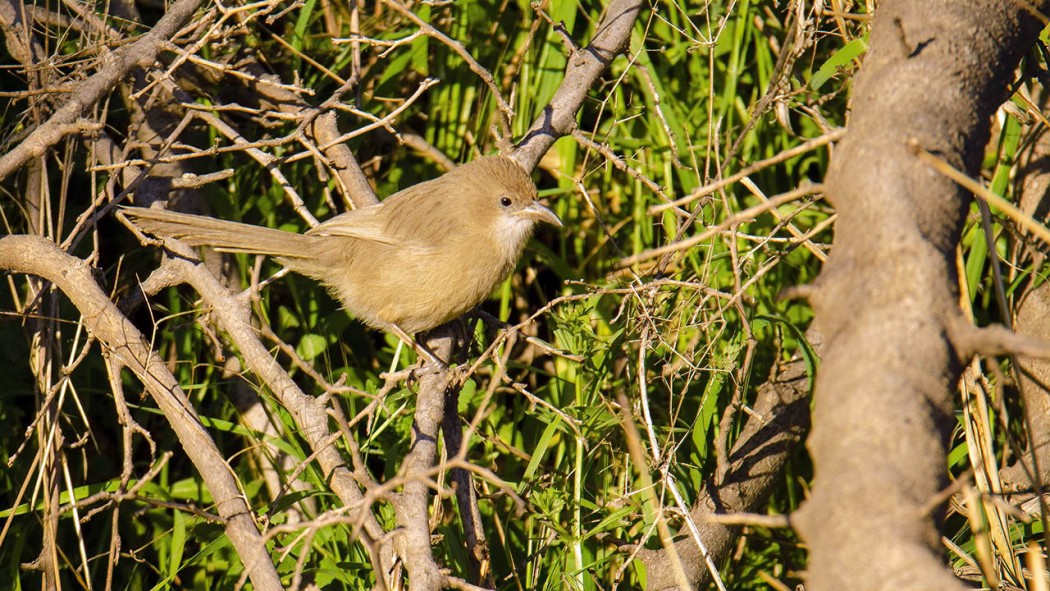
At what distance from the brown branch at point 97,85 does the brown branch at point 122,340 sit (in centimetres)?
32

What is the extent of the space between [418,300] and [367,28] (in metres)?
1.67

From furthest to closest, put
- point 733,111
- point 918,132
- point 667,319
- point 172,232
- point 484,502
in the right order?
point 733,111
point 484,502
point 172,232
point 667,319
point 918,132

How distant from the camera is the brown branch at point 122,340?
3393 millimetres

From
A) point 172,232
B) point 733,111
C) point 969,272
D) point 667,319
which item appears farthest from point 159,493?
point 969,272

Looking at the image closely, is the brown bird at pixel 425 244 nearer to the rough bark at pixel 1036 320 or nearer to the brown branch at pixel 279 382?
the brown branch at pixel 279 382

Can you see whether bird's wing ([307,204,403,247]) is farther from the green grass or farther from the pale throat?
the pale throat

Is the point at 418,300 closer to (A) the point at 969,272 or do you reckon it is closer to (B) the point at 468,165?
(B) the point at 468,165

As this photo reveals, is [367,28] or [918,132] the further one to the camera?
[367,28]

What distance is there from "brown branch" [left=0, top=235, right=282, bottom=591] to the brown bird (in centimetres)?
76

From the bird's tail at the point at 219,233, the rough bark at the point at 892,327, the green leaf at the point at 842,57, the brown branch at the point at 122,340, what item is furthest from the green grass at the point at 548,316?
the rough bark at the point at 892,327

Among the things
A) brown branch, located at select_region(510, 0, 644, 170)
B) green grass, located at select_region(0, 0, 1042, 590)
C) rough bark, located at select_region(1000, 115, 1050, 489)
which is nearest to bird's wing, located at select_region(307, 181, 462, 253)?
green grass, located at select_region(0, 0, 1042, 590)

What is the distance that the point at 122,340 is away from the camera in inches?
138

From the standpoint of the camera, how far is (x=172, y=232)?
13.2 feet

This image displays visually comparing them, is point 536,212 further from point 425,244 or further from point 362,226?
point 362,226
